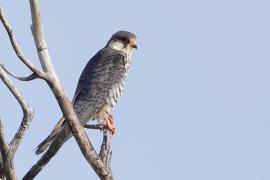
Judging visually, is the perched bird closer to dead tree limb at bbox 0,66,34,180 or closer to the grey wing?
the grey wing

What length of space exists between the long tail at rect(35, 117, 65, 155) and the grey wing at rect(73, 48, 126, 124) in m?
0.84

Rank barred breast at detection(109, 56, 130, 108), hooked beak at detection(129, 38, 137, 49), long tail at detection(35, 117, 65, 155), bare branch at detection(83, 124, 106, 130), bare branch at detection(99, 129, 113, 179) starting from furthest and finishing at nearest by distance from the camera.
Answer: hooked beak at detection(129, 38, 137, 49)
barred breast at detection(109, 56, 130, 108)
bare branch at detection(83, 124, 106, 130)
long tail at detection(35, 117, 65, 155)
bare branch at detection(99, 129, 113, 179)

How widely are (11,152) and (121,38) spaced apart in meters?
4.37

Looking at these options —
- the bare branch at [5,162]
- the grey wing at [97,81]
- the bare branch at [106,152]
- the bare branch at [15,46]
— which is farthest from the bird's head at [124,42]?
the bare branch at [15,46]

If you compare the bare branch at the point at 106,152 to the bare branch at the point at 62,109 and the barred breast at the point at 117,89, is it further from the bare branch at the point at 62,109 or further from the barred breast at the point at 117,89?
the barred breast at the point at 117,89

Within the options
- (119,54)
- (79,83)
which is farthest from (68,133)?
(119,54)

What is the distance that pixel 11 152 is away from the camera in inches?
211

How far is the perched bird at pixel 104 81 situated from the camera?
7.97 meters

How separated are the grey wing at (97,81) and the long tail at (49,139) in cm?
84

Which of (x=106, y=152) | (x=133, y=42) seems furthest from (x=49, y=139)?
(x=133, y=42)

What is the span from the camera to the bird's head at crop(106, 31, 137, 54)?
9359mm

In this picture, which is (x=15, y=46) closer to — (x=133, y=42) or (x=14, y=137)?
A: (x=14, y=137)

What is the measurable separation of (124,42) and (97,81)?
1.15 meters

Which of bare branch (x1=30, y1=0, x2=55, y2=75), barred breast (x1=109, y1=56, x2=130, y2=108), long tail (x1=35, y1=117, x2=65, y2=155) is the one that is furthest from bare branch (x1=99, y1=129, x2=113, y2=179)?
barred breast (x1=109, y1=56, x2=130, y2=108)
